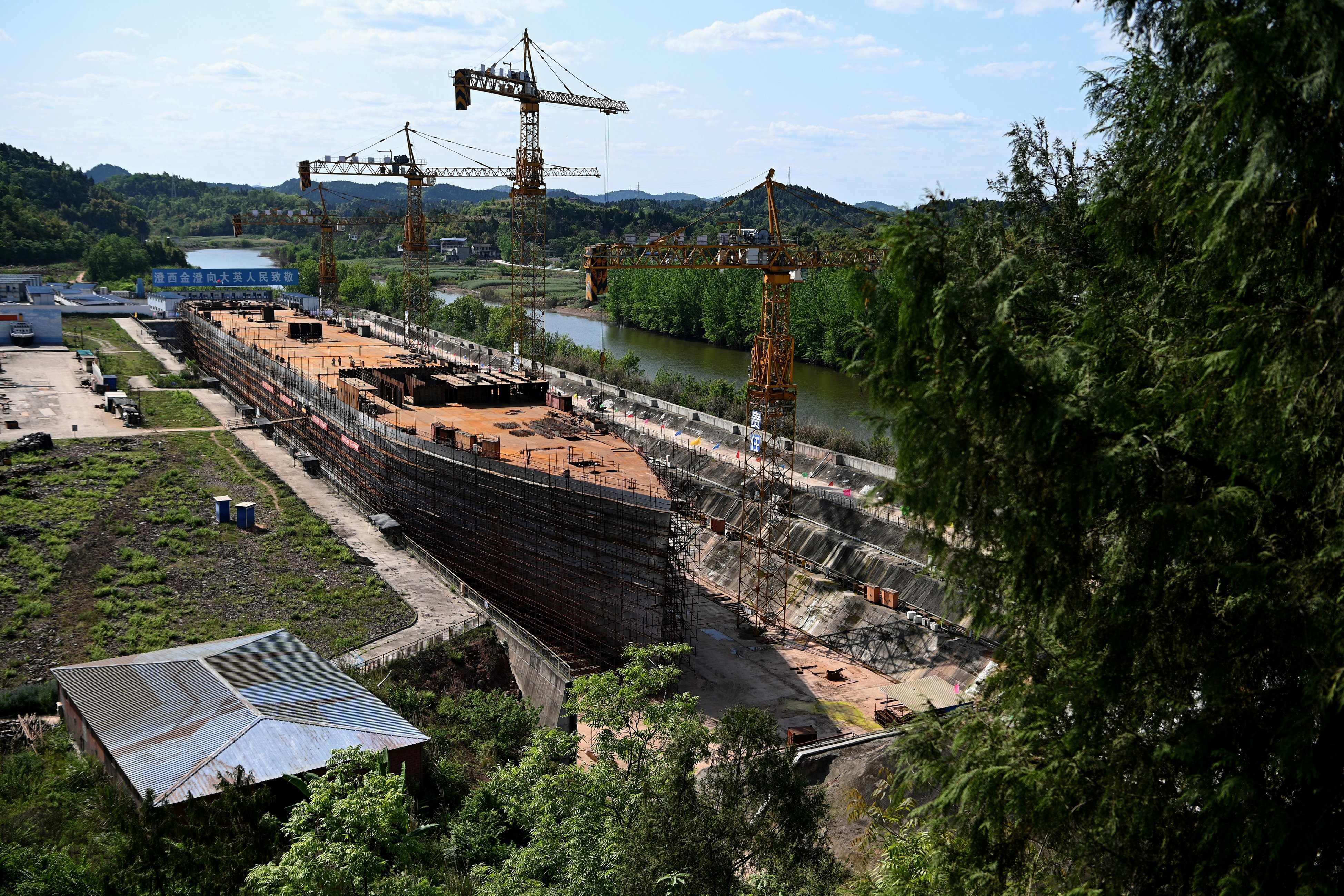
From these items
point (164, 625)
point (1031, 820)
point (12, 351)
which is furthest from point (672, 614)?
point (12, 351)

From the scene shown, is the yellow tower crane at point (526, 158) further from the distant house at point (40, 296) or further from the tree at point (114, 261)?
the tree at point (114, 261)

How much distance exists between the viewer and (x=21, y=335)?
78.9 meters

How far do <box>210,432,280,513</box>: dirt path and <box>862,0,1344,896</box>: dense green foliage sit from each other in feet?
122

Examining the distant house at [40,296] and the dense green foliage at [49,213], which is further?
the dense green foliage at [49,213]

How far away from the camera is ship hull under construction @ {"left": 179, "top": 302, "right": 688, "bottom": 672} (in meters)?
30.5

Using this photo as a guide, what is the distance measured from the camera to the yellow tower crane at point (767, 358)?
3634 cm

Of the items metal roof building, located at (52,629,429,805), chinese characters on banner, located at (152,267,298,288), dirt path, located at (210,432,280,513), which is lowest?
dirt path, located at (210,432,280,513)

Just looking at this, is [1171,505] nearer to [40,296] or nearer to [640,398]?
[640,398]

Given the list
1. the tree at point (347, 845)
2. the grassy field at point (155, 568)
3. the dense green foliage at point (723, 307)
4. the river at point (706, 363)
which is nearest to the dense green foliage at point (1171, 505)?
the tree at point (347, 845)

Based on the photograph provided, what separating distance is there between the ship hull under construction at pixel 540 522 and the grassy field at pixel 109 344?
3754 cm

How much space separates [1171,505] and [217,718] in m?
19.3

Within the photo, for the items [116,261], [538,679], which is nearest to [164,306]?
[116,261]

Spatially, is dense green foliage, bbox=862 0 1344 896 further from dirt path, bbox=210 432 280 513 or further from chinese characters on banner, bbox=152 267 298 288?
chinese characters on banner, bbox=152 267 298 288

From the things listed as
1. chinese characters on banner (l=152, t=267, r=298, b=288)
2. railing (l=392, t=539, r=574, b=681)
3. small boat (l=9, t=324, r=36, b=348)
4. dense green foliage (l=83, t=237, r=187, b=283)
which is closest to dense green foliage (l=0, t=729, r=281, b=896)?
railing (l=392, t=539, r=574, b=681)
